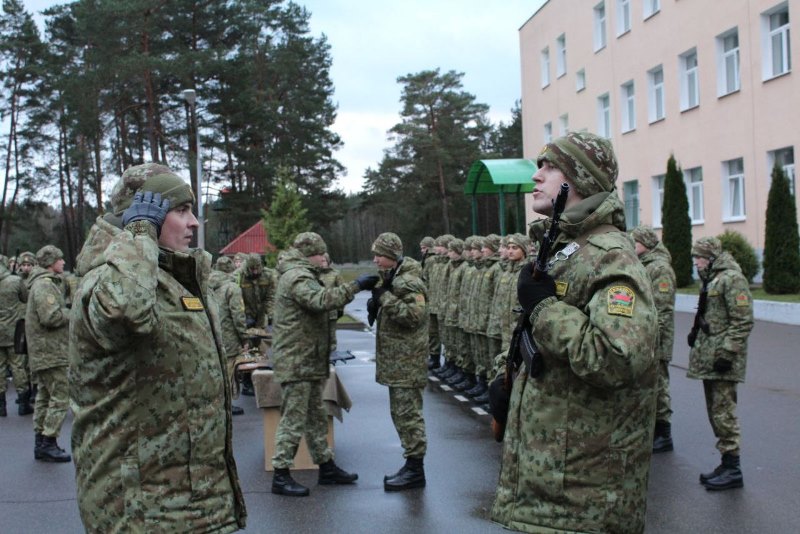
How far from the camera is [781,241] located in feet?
61.2

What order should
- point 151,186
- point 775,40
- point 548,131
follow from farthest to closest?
point 548,131
point 775,40
point 151,186

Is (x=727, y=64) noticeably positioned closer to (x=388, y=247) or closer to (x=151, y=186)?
(x=388, y=247)

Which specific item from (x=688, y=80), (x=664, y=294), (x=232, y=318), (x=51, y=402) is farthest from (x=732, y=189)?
(x=51, y=402)

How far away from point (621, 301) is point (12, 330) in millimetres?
9929

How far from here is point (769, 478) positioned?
655cm

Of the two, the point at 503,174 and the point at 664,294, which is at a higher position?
the point at 503,174

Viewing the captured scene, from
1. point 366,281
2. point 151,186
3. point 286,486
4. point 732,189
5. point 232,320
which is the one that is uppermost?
point 732,189

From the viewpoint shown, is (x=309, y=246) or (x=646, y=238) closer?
(x=309, y=246)

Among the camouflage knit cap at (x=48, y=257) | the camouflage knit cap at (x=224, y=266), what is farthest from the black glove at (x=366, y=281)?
the camouflage knit cap at (x=224, y=266)

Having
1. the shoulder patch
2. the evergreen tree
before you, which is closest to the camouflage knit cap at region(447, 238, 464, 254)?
the evergreen tree

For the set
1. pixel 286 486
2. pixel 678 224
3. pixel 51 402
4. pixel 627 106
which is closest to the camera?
pixel 286 486

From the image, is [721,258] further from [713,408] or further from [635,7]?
[635,7]

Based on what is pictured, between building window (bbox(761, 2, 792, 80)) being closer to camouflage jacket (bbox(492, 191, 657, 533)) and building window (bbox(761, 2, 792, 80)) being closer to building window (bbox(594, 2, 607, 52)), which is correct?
building window (bbox(594, 2, 607, 52))

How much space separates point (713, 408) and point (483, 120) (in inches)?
2033
